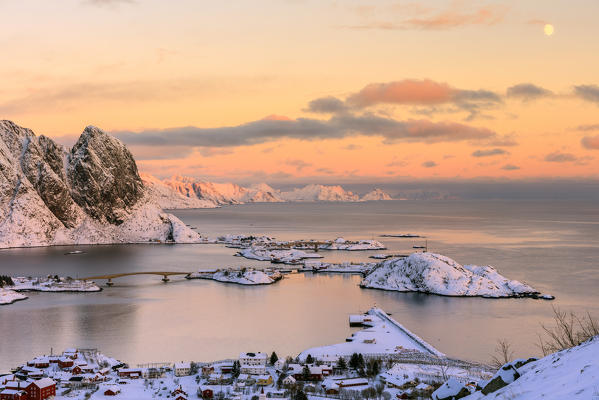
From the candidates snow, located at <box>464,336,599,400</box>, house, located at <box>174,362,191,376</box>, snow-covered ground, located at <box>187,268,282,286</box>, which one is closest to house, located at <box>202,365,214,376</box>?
house, located at <box>174,362,191,376</box>

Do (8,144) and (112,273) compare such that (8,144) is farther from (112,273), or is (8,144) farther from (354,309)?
(354,309)

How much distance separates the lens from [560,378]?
11.6m

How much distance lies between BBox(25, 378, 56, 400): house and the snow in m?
35.8

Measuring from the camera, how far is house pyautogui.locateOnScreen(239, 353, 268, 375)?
150 ft

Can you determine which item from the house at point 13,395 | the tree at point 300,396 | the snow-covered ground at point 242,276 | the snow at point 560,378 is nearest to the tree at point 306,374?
the tree at point 300,396

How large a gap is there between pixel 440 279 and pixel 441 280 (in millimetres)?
265

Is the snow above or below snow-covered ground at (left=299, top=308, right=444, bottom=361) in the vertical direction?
above

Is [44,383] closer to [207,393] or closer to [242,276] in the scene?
[207,393]

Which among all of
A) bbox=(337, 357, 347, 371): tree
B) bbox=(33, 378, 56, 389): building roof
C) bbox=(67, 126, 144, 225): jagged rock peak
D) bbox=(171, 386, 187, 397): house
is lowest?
bbox=(337, 357, 347, 371): tree

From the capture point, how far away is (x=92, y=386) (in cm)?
4241

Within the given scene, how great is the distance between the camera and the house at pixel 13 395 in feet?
127

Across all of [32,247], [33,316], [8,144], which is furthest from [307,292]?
[8,144]

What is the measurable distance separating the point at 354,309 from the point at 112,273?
5888 centimetres

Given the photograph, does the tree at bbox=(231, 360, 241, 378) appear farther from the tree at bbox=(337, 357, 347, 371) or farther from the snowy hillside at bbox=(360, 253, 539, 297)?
the snowy hillside at bbox=(360, 253, 539, 297)
